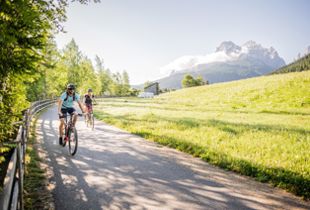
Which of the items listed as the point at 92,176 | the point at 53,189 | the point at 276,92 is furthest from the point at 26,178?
the point at 276,92

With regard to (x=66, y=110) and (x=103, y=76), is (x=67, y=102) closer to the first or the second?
(x=66, y=110)

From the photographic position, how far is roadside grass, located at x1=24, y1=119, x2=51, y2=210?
4.60 metres

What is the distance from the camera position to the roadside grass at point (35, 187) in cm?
460

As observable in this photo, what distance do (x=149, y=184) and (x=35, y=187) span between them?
2.64m

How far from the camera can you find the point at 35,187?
535cm

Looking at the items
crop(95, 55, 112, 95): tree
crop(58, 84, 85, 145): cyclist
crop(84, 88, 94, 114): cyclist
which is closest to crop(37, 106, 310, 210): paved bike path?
crop(58, 84, 85, 145): cyclist

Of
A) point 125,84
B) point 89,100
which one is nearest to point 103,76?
point 125,84

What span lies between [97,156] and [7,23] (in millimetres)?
5057

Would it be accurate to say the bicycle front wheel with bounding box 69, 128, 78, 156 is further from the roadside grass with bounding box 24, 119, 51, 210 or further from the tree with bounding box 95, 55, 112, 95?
the tree with bounding box 95, 55, 112, 95

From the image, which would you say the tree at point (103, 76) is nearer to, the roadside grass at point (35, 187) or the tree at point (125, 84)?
the tree at point (125, 84)

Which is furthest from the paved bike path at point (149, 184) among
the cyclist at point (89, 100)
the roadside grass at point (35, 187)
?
the cyclist at point (89, 100)

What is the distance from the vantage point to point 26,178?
5.84 m

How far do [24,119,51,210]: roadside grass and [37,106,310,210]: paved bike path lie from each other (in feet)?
0.66

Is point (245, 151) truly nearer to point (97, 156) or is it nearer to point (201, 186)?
point (201, 186)
